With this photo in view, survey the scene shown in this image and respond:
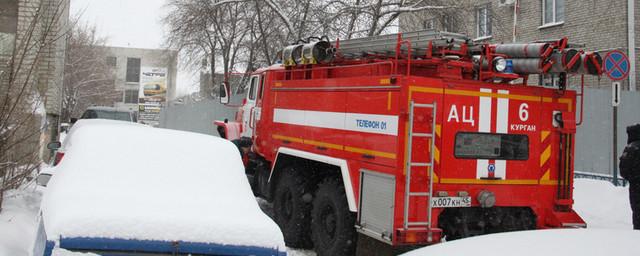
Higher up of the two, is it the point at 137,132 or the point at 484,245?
the point at 137,132

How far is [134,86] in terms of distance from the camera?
76.2 meters

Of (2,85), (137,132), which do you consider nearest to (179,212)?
(137,132)

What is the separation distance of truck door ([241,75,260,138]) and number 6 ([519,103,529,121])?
15.8ft

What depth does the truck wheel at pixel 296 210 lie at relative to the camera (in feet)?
26.3

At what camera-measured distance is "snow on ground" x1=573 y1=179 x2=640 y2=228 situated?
31.8 feet

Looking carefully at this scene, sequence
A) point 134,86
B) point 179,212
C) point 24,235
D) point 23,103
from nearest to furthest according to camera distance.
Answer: point 179,212 < point 24,235 < point 23,103 < point 134,86

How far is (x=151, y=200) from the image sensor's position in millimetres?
4125

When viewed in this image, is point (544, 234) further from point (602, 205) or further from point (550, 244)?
point (602, 205)

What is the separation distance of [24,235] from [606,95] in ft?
43.8

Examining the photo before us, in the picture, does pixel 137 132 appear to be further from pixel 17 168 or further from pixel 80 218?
pixel 17 168

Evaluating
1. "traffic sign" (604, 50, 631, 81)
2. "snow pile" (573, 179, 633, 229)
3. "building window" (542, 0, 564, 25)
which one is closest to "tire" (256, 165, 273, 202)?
"snow pile" (573, 179, 633, 229)

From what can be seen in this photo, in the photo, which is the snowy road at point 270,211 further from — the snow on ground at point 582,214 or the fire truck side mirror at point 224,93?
the fire truck side mirror at point 224,93

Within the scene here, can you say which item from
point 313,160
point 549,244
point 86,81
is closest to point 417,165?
point 313,160

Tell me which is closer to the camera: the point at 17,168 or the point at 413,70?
the point at 413,70
